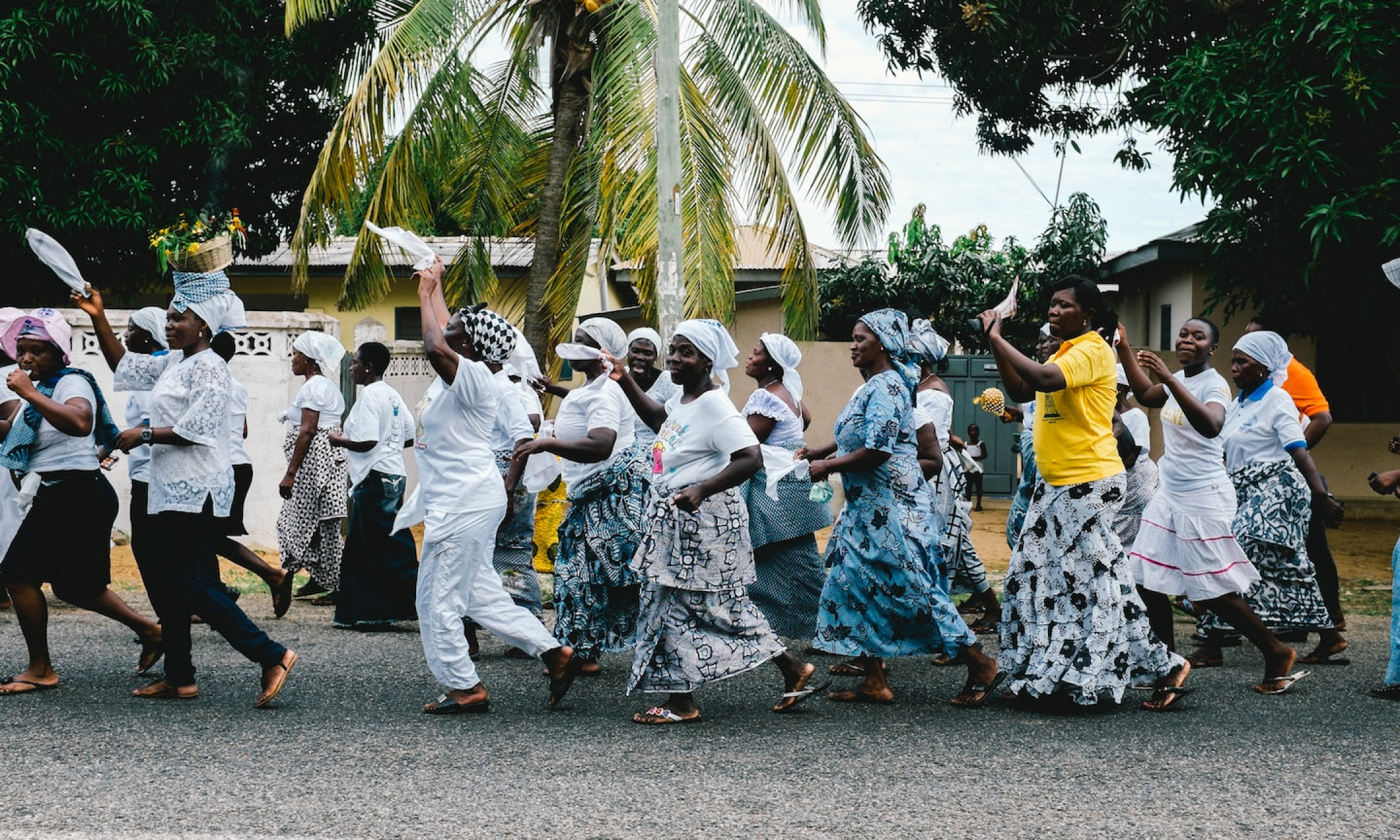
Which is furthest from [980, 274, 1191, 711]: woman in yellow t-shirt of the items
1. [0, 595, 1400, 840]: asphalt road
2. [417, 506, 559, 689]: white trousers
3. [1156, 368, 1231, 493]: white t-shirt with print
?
[417, 506, 559, 689]: white trousers

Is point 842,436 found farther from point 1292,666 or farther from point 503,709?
point 1292,666

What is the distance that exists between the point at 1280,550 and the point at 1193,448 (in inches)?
49.3

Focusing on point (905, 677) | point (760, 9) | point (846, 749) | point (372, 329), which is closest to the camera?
point (846, 749)

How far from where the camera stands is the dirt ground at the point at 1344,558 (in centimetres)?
1063

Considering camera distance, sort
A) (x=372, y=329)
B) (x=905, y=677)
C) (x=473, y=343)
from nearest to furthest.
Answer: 1. (x=473, y=343)
2. (x=905, y=677)
3. (x=372, y=329)

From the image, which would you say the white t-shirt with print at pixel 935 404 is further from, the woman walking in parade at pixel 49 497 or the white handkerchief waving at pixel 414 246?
the woman walking in parade at pixel 49 497

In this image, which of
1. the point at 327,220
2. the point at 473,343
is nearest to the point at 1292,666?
the point at 473,343

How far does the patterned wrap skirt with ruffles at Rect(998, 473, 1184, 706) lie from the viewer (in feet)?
19.2

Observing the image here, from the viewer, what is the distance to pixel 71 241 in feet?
49.1

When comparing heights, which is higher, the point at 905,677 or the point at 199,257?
the point at 199,257

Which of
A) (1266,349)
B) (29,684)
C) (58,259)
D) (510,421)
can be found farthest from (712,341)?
(29,684)

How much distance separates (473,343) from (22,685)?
273cm

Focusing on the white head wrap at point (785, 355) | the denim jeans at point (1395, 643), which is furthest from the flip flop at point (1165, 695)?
the white head wrap at point (785, 355)

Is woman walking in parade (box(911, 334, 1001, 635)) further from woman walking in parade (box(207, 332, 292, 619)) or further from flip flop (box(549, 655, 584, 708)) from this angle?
woman walking in parade (box(207, 332, 292, 619))
